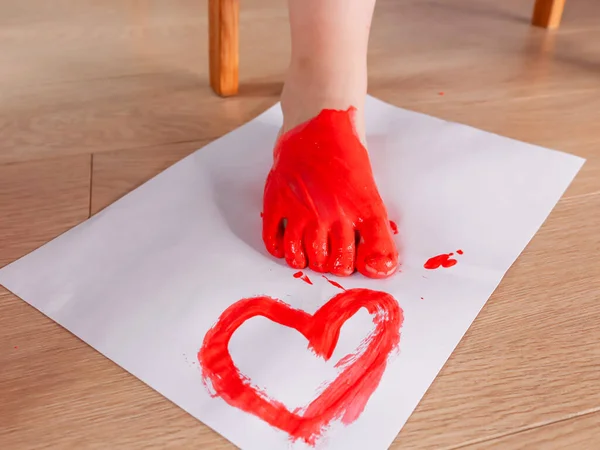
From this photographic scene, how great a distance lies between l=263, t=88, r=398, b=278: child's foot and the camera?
1.99ft

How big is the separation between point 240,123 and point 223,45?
111mm

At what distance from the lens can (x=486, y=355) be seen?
21.0 inches

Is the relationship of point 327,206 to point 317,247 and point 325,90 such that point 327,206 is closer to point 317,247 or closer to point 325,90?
point 317,247

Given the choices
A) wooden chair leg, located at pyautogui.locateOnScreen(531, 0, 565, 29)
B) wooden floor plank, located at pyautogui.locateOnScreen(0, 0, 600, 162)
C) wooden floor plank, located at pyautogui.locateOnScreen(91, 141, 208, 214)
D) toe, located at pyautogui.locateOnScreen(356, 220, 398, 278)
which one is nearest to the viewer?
toe, located at pyautogui.locateOnScreen(356, 220, 398, 278)

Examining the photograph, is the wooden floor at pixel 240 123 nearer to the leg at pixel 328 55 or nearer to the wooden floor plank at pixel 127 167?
the wooden floor plank at pixel 127 167

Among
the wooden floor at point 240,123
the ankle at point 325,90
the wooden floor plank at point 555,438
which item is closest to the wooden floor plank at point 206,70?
the wooden floor at point 240,123

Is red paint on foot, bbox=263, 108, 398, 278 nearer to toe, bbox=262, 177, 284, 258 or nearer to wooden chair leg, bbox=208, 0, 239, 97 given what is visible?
toe, bbox=262, 177, 284, 258

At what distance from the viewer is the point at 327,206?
63 cm

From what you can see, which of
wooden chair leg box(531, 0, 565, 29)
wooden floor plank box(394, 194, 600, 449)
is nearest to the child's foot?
wooden floor plank box(394, 194, 600, 449)

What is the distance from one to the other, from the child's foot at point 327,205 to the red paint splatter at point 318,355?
0.04 metres

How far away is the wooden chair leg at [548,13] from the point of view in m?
1.10

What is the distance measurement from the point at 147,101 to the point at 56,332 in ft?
1.43

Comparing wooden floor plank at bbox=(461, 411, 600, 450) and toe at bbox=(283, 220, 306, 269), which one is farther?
toe at bbox=(283, 220, 306, 269)

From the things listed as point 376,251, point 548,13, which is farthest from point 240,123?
point 548,13
